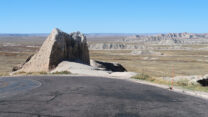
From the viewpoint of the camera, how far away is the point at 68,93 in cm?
1320

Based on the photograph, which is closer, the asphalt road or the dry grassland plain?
the asphalt road

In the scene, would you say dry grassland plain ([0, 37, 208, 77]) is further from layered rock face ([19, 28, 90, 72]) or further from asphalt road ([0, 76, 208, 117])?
asphalt road ([0, 76, 208, 117])

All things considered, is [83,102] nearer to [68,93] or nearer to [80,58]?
[68,93]

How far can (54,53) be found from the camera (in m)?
28.3

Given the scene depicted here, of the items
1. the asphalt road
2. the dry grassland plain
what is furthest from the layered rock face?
the asphalt road

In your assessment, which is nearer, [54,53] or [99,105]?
[99,105]

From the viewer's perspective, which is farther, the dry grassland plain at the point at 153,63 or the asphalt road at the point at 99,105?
the dry grassland plain at the point at 153,63

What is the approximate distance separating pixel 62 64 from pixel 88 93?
1557 centimetres

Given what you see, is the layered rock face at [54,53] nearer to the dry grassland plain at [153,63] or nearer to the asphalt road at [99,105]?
the dry grassland plain at [153,63]

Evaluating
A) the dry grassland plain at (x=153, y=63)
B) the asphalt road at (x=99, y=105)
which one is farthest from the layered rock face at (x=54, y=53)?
the asphalt road at (x=99, y=105)

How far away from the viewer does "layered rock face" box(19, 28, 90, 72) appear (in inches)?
1105

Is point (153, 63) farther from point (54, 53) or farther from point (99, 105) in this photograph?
point (99, 105)

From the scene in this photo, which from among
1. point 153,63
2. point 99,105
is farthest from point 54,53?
point 153,63

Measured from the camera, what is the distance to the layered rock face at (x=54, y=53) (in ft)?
92.1
